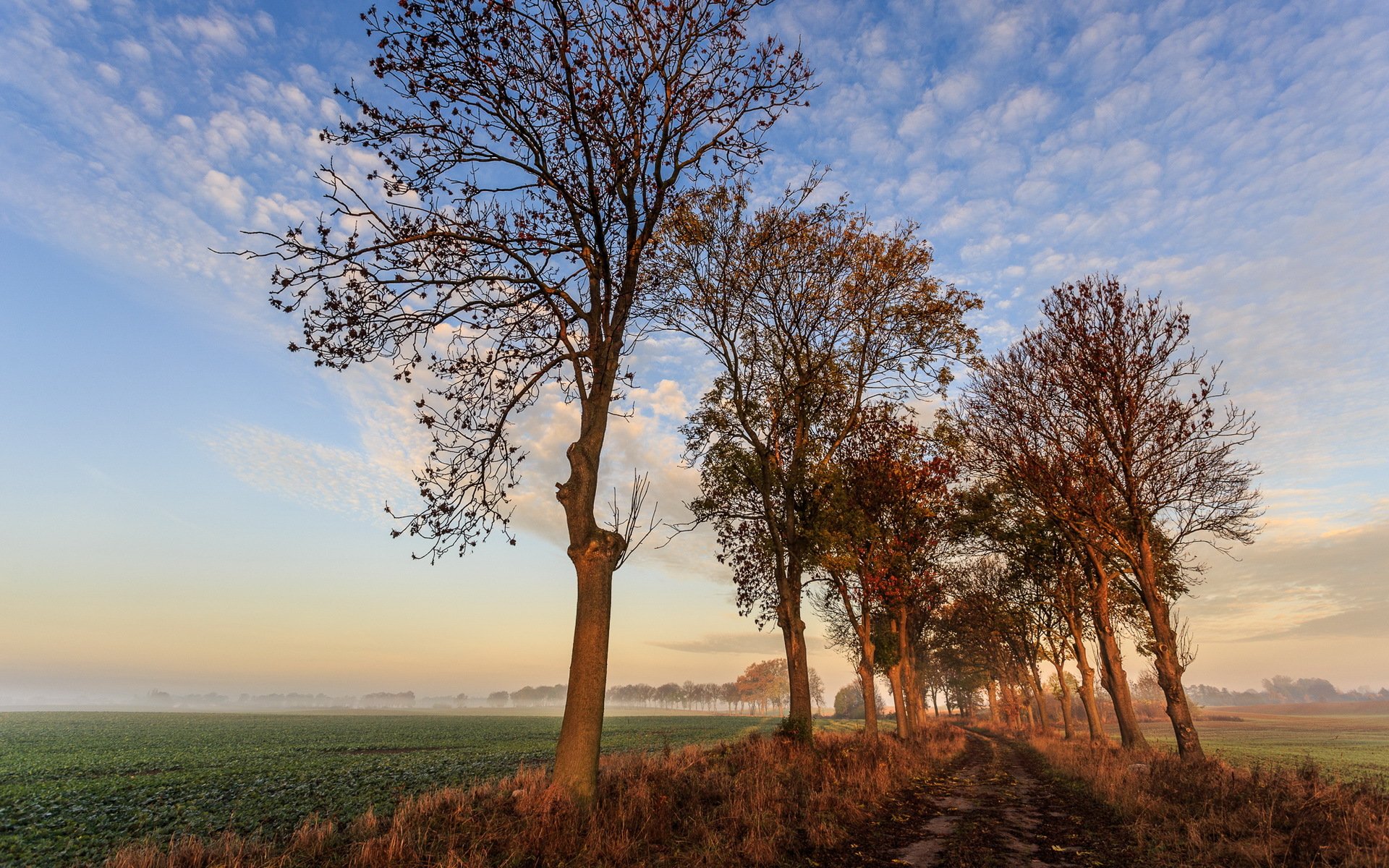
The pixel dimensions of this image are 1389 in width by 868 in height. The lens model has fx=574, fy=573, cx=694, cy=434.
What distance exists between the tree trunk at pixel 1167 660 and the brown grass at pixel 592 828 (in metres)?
10.9

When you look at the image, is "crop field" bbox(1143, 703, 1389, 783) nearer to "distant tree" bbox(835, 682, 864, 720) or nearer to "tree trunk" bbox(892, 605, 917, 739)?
"tree trunk" bbox(892, 605, 917, 739)

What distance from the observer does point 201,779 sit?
24.3 meters

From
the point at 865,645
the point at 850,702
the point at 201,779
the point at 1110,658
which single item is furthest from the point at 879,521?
the point at 850,702

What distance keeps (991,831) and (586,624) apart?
327 inches

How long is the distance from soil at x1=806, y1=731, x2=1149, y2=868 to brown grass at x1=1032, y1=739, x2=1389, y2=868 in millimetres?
574

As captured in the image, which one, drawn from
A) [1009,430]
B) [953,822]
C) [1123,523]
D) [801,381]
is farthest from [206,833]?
[1123,523]

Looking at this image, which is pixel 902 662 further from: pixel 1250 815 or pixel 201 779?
pixel 201 779

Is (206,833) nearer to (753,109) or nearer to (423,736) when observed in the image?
(753,109)

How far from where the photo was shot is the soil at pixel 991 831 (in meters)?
8.24

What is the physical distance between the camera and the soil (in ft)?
27.0

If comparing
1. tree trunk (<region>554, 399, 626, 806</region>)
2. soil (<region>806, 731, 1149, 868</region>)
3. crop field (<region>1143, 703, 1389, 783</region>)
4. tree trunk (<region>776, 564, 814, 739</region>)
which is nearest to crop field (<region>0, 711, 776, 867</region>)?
tree trunk (<region>554, 399, 626, 806</region>)

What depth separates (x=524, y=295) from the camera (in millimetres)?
10875

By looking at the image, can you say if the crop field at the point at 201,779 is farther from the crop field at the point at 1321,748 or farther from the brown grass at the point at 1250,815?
the crop field at the point at 1321,748

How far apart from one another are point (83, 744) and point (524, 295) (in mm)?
62694
